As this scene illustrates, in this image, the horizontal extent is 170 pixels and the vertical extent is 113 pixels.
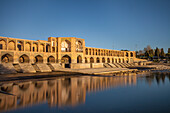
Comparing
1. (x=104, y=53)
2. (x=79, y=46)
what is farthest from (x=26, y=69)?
(x=104, y=53)

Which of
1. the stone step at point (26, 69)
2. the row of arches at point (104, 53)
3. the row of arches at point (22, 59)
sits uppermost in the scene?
the row of arches at point (104, 53)

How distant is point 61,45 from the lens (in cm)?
3500

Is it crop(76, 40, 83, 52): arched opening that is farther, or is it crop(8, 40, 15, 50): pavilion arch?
crop(76, 40, 83, 52): arched opening

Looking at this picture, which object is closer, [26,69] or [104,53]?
[26,69]

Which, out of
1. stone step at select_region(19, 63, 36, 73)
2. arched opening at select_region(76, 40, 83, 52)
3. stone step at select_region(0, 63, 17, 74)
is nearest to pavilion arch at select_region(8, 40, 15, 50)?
stone step at select_region(19, 63, 36, 73)

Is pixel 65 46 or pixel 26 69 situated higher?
pixel 65 46

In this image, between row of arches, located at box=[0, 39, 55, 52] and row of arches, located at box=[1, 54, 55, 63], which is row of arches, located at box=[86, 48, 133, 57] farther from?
row of arches, located at box=[0, 39, 55, 52]

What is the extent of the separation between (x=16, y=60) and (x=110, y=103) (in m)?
25.0

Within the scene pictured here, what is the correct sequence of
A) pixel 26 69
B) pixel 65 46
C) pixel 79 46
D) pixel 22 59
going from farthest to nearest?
pixel 79 46
pixel 65 46
pixel 22 59
pixel 26 69

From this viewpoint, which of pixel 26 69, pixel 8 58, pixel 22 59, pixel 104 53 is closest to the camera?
pixel 26 69

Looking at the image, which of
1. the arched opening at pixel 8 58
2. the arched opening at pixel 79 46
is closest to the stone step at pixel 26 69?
the arched opening at pixel 8 58

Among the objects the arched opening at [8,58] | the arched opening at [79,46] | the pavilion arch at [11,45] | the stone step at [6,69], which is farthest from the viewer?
the arched opening at [79,46]

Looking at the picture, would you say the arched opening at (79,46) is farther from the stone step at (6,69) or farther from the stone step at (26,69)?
the stone step at (6,69)

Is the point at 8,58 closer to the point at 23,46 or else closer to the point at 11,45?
the point at 11,45
